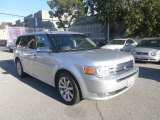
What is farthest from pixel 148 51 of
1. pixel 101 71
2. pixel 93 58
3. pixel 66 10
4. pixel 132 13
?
pixel 66 10

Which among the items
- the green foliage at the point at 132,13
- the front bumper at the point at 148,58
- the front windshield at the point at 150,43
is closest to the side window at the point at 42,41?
the front bumper at the point at 148,58

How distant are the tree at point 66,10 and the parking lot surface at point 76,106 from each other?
2951cm

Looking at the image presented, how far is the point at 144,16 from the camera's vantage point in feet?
60.8

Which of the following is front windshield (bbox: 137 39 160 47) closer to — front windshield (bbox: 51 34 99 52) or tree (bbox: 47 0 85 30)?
front windshield (bbox: 51 34 99 52)

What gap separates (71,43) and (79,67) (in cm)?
136

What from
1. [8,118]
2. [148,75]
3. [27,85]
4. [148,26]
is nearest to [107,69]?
[8,118]

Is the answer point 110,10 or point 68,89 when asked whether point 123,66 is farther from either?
point 110,10

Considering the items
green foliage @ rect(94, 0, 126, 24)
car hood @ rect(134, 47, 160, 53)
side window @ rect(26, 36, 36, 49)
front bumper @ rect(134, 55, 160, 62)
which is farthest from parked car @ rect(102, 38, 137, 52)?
side window @ rect(26, 36, 36, 49)

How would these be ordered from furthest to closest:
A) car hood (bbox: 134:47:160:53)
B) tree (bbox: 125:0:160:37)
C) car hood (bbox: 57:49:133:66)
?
1. tree (bbox: 125:0:160:37)
2. car hood (bbox: 134:47:160:53)
3. car hood (bbox: 57:49:133:66)

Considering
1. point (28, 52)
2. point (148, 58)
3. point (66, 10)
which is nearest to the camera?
point (28, 52)

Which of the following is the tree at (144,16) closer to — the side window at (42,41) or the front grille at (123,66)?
the side window at (42,41)

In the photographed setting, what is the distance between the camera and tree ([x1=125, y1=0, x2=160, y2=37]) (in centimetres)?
1783

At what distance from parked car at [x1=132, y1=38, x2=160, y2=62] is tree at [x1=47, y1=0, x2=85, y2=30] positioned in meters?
23.5

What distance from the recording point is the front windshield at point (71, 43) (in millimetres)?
5629
